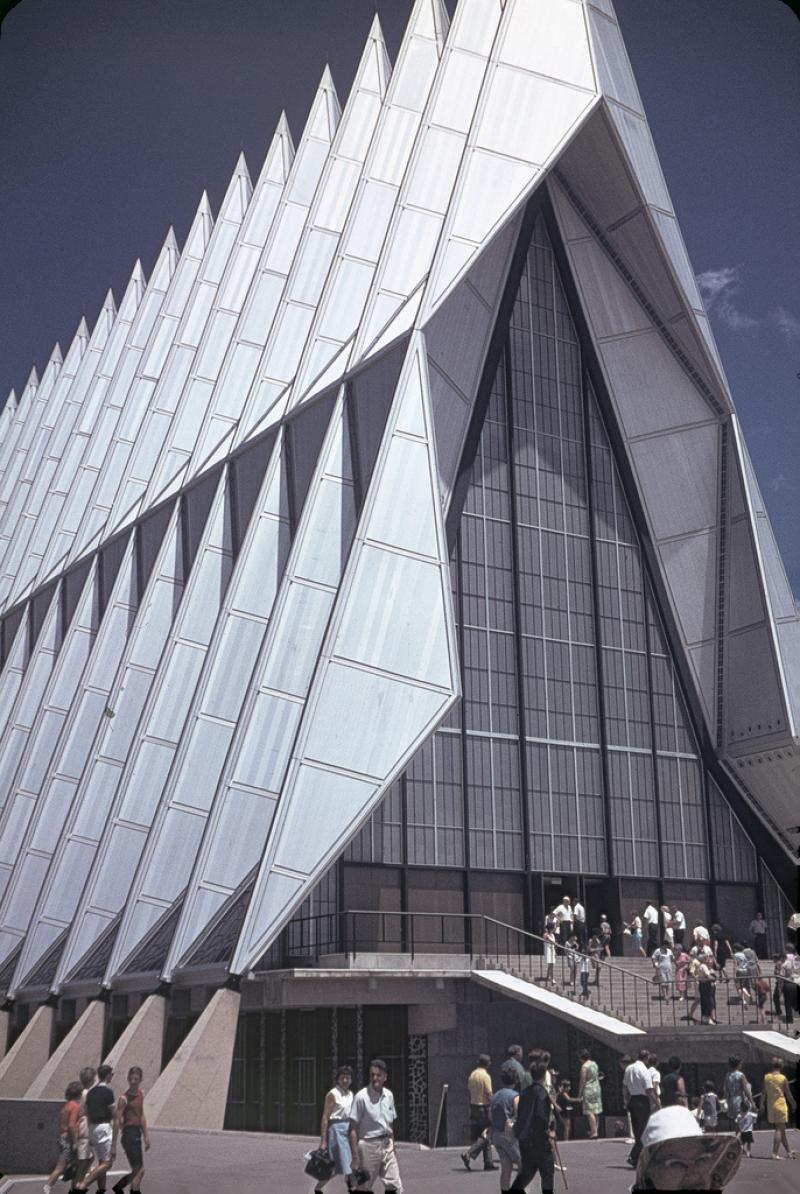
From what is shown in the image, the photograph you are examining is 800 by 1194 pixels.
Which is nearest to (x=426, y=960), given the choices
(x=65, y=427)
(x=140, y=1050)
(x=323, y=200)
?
(x=140, y=1050)

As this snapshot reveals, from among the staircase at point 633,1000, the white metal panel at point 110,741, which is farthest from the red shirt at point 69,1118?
the white metal panel at point 110,741

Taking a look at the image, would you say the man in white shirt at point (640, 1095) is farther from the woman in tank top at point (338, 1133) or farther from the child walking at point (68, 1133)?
the child walking at point (68, 1133)

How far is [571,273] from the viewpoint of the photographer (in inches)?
1406

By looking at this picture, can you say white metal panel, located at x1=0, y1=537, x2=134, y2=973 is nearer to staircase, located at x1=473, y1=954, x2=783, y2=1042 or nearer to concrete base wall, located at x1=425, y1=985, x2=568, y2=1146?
concrete base wall, located at x1=425, y1=985, x2=568, y2=1146

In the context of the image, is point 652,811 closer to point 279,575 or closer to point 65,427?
point 279,575

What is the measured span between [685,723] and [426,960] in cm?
1233

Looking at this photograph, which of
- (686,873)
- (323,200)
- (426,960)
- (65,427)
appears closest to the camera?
(426,960)

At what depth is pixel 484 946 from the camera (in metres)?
31.6

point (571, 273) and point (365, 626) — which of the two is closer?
point (365, 626)

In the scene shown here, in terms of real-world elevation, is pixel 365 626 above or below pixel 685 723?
below

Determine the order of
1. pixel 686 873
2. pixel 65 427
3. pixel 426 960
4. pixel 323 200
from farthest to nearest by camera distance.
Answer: pixel 65 427 → pixel 323 200 → pixel 686 873 → pixel 426 960

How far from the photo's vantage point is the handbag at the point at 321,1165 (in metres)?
14.2

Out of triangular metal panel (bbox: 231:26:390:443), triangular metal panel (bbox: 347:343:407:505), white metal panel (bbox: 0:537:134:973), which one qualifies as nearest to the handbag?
triangular metal panel (bbox: 347:343:407:505)

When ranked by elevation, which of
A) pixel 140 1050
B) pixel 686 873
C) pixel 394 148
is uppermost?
pixel 394 148
